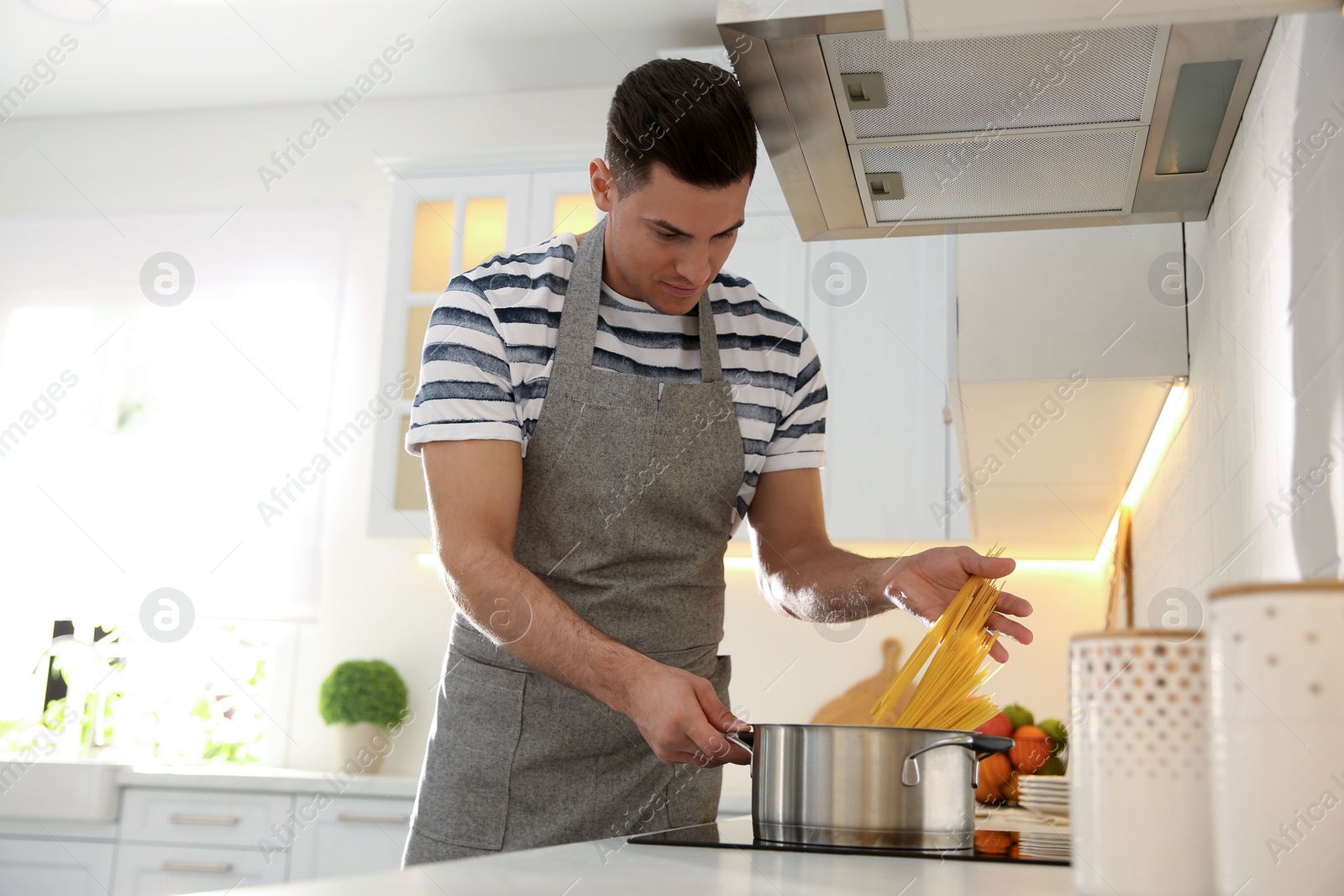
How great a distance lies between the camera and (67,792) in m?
2.64

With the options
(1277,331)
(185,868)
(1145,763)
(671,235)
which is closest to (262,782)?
(185,868)

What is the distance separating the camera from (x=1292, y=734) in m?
0.39

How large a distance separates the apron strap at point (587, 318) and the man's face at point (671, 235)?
3cm

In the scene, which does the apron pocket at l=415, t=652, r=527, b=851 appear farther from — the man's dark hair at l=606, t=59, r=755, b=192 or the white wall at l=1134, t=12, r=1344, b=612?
the white wall at l=1134, t=12, r=1344, b=612

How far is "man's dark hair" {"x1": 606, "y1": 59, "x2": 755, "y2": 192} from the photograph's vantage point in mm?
1208

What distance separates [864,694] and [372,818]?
3.86 ft

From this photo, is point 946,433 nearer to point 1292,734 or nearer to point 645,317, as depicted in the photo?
point 645,317

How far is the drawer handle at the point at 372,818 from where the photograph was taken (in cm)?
248

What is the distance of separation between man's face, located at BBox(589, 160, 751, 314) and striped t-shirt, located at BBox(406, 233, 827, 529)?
0.05m

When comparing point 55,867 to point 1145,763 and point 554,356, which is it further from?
point 1145,763

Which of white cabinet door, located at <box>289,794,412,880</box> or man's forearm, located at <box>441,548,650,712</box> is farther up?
man's forearm, located at <box>441,548,650,712</box>

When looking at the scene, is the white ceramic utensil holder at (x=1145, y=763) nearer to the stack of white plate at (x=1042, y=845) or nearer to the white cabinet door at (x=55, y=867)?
the stack of white plate at (x=1042, y=845)

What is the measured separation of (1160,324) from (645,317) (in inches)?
26.4

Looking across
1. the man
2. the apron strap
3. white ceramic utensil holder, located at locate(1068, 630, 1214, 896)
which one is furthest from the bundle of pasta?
white ceramic utensil holder, located at locate(1068, 630, 1214, 896)
